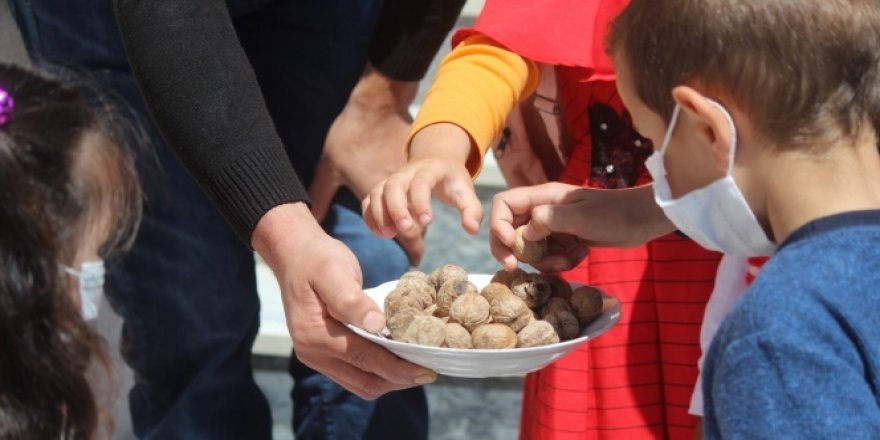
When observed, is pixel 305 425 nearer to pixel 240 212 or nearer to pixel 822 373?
pixel 240 212

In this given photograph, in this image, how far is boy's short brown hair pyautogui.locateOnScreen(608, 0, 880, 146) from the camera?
38.7 inches

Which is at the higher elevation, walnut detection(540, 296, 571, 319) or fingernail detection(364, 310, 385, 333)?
fingernail detection(364, 310, 385, 333)

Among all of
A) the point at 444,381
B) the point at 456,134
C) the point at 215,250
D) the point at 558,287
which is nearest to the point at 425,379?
the point at 558,287

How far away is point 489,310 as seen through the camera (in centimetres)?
123

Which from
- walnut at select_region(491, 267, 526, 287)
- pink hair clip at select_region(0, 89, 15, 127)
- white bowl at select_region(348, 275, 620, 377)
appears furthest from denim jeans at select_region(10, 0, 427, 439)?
white bowl at select_region(348, 275, 620, 377)

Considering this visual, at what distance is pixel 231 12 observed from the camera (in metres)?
1.59

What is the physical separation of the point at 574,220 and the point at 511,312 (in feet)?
0.39

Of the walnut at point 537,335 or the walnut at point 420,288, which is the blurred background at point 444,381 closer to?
the walnut at point 420,288

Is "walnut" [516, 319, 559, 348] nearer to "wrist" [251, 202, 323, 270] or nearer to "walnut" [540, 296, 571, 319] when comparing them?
"walnut" [540, 296, 571, 319]

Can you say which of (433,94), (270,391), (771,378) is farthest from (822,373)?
(270,391)

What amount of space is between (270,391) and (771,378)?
Result: 5.49ft

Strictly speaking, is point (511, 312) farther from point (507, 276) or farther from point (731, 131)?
point (731, 131)

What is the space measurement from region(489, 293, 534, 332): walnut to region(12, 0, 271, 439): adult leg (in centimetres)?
61

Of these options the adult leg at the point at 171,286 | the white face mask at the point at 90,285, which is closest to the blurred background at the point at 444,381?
the white face mask at the point at 90,285
